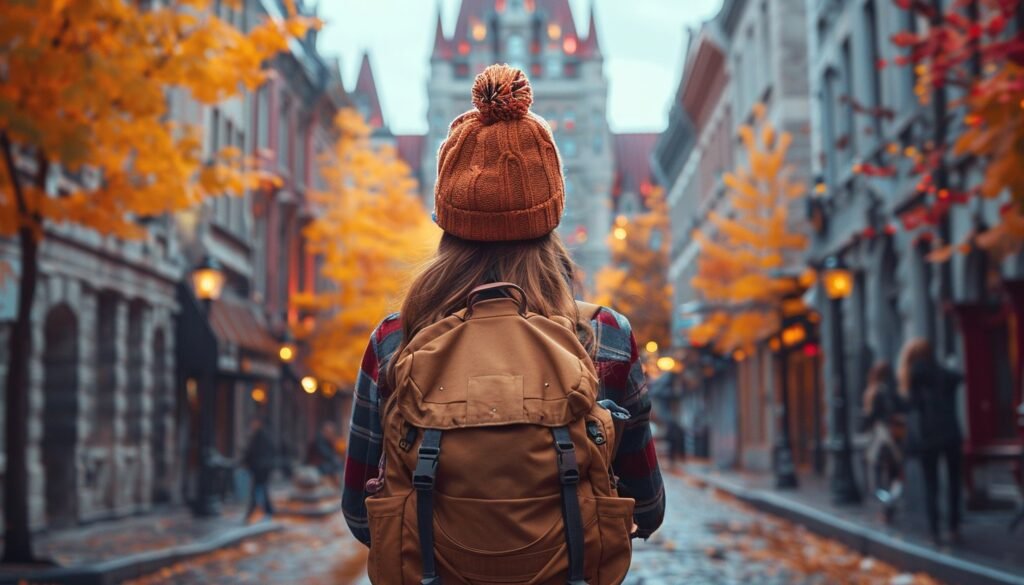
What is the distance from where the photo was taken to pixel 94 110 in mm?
13133

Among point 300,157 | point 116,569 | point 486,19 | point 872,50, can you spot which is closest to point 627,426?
point 116,569

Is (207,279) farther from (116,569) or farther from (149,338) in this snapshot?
(116,569)

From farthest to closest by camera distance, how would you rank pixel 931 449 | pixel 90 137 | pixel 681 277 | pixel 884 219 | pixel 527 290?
1. pixel 681 277
2. pixel 884 219
3. pixel 931 449
4. pixel 90 137
5. pixel 527 290

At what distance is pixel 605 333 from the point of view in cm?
328

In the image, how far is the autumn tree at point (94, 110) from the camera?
12.6m

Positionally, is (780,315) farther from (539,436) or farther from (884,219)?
(539,436)

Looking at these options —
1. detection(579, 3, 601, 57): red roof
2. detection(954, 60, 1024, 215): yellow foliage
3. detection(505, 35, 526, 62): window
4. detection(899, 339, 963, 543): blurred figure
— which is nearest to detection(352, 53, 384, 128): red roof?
detection(505, 35, 526, 62): window

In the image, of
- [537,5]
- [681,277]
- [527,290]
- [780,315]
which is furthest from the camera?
[537,5]

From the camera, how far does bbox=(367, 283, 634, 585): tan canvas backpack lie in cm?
293

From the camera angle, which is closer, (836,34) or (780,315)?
(836,34)

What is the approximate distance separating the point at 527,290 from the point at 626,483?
1.71 feet

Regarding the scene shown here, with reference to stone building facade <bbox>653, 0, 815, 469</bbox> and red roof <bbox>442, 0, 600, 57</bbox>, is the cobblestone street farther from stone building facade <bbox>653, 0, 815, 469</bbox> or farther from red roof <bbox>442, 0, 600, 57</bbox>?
red roof <bbox>442, 0, 600, 57</bbox>

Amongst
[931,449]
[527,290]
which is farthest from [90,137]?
[527,290]

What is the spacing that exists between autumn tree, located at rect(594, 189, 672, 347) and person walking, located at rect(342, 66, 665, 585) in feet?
222
